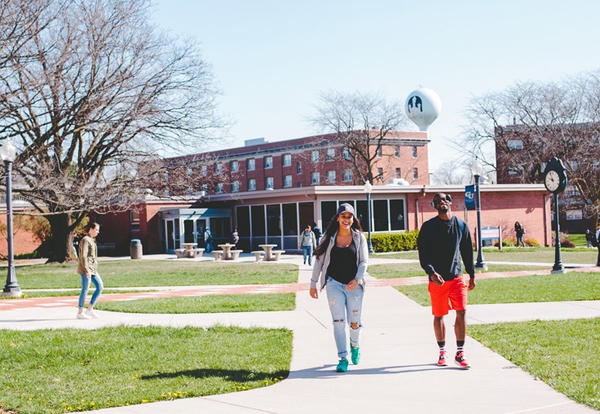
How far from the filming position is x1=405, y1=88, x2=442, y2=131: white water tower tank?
50.5m

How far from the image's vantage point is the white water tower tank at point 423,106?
1988 inches

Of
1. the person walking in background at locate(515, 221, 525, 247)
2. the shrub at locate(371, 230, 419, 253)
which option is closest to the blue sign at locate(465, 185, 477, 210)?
the shrub at locate(371, 230, 419, 253)

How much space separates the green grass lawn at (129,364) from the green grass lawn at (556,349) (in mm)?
2545

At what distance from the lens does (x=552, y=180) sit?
59.1 feet

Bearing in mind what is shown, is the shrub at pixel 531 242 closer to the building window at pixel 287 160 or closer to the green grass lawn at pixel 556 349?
the green grass lawn at pixel 556 349

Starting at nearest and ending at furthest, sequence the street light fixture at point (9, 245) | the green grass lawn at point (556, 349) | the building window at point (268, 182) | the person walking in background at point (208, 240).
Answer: the green grass lawn at point (556, 349), the street light fixture at point (9, 245), the person walking in background at point (208, 240), the building window at point (268, 182)

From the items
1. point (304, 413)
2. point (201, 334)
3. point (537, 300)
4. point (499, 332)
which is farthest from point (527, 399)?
point (537, 300)

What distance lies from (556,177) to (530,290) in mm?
5550

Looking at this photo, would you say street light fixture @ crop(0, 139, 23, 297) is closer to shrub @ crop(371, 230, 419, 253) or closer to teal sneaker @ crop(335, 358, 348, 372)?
teal sneaker @ crop(335, 358, 348, 372)

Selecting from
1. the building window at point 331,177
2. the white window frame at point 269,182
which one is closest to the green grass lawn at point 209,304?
the building window at point 331,177

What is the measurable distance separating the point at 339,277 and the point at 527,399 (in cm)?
222

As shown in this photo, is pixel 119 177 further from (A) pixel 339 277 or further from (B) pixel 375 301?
(A) pixel 339 277

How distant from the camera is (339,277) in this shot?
688cm

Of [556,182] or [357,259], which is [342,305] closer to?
[357,259]
